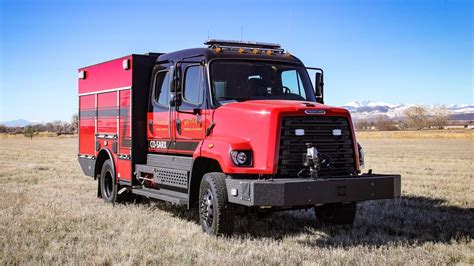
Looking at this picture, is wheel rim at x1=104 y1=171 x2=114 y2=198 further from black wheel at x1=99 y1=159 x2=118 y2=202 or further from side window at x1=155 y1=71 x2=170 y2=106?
side window at x1=155 y1=71 x2=170 y2=106

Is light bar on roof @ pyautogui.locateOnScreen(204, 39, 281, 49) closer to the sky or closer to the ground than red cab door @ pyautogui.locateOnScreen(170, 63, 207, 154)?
closer to the sky

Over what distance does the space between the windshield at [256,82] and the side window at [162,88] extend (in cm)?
150

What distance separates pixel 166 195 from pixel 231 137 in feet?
6.80

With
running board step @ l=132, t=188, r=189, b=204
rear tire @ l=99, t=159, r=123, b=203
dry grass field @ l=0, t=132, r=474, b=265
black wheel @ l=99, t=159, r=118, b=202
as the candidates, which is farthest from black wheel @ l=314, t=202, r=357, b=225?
black wheel @ l=99, t=159, r=118, b=202

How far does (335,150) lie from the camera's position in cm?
823

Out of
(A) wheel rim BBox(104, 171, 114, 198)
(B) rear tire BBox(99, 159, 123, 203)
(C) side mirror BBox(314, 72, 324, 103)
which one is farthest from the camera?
(A) wheel rim BBox(104, 171, 114, 198)

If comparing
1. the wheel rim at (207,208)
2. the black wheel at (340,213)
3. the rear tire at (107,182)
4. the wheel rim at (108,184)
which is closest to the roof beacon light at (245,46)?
the wheel rim at (207,208)

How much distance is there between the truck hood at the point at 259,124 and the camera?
7.65 meters

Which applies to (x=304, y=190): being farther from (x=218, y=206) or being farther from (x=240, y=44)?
(x=240, y=44)

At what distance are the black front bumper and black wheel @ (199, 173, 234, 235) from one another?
195 mm

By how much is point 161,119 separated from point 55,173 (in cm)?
986

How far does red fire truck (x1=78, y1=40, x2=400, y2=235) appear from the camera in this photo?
25.2ft

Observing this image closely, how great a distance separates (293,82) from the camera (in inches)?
372

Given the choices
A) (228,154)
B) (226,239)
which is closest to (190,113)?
(228,154)
